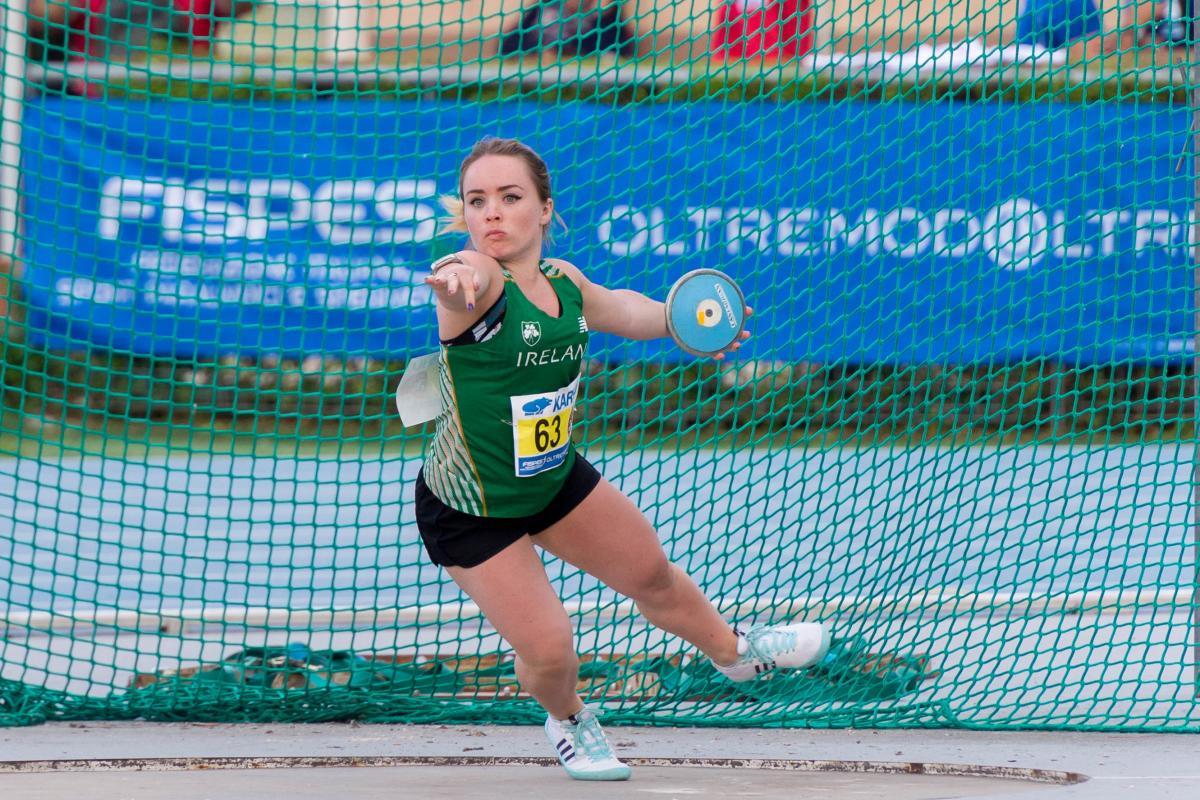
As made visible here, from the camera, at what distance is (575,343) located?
3.92 meters

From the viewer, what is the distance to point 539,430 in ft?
12.8

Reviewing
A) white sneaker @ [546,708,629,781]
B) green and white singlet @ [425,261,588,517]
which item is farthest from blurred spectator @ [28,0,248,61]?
white sneaker @ [546,708,629,781]

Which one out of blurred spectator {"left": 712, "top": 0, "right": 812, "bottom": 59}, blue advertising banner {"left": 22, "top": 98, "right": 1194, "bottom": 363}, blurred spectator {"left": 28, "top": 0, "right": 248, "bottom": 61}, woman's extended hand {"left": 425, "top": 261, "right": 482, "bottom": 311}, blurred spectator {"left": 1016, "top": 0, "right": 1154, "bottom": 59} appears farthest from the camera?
blurred spectator {"left": 28, "top": 0, "right": 248, "bottom": 61}

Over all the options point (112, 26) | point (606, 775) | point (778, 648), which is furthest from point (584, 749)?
point (112, 26)

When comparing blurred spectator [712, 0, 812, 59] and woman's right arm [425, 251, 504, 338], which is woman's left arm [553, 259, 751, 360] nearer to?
woman's right arm [425, 251, 504, 338]

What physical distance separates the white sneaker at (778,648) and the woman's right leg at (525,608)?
1.75ft

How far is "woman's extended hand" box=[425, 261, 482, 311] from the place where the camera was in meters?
3.48

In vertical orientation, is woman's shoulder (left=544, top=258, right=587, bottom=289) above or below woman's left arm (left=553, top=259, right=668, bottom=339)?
above

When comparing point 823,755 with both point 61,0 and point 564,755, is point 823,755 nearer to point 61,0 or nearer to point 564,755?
point 564,755

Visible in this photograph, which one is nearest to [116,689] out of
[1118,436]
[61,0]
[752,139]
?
[61,0]

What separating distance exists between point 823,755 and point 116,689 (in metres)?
2.47

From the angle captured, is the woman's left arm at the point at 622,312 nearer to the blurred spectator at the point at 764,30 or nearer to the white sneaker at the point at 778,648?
the white sneaker at the point at 778,648

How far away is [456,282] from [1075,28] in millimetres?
3545

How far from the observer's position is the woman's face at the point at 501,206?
387 cm
